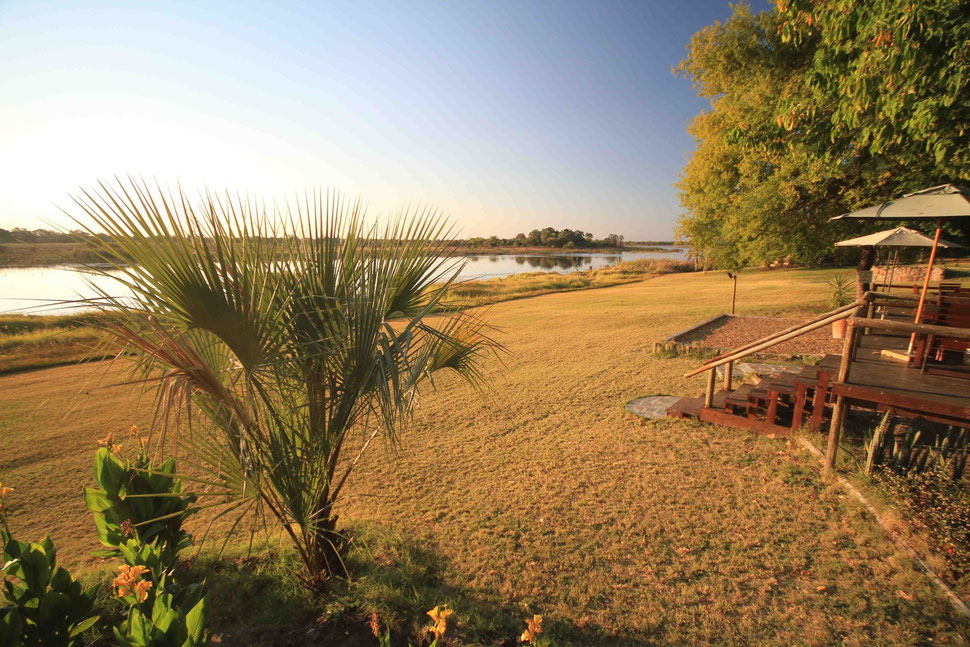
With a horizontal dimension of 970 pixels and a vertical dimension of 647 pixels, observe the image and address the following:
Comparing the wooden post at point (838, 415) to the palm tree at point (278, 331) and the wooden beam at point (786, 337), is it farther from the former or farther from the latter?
the palm tree at point (278, 331)

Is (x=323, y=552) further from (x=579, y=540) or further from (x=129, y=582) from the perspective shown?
(x=579, y=540)

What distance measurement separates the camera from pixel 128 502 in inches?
107

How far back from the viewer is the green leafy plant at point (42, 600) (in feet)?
6.82

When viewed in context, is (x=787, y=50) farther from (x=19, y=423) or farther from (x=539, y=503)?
(x=19, y=423)

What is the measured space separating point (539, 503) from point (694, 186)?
15.3 metres

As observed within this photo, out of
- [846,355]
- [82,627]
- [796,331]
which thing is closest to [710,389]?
[796,331]

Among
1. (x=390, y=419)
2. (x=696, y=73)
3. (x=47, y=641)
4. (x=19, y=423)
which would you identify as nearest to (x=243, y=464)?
(x=390, y=419)

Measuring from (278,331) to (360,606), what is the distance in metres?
2.02

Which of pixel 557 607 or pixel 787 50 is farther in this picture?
pixel 787 50

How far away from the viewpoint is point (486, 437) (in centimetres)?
593

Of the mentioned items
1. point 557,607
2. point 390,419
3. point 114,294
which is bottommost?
point 557,607

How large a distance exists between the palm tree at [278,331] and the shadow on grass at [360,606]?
0.24m

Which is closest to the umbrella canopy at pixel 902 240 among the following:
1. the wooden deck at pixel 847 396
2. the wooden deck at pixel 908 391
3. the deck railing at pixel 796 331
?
the wooden deck at pixel 847 396

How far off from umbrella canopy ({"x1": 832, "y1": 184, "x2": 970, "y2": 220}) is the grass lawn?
358 cm
